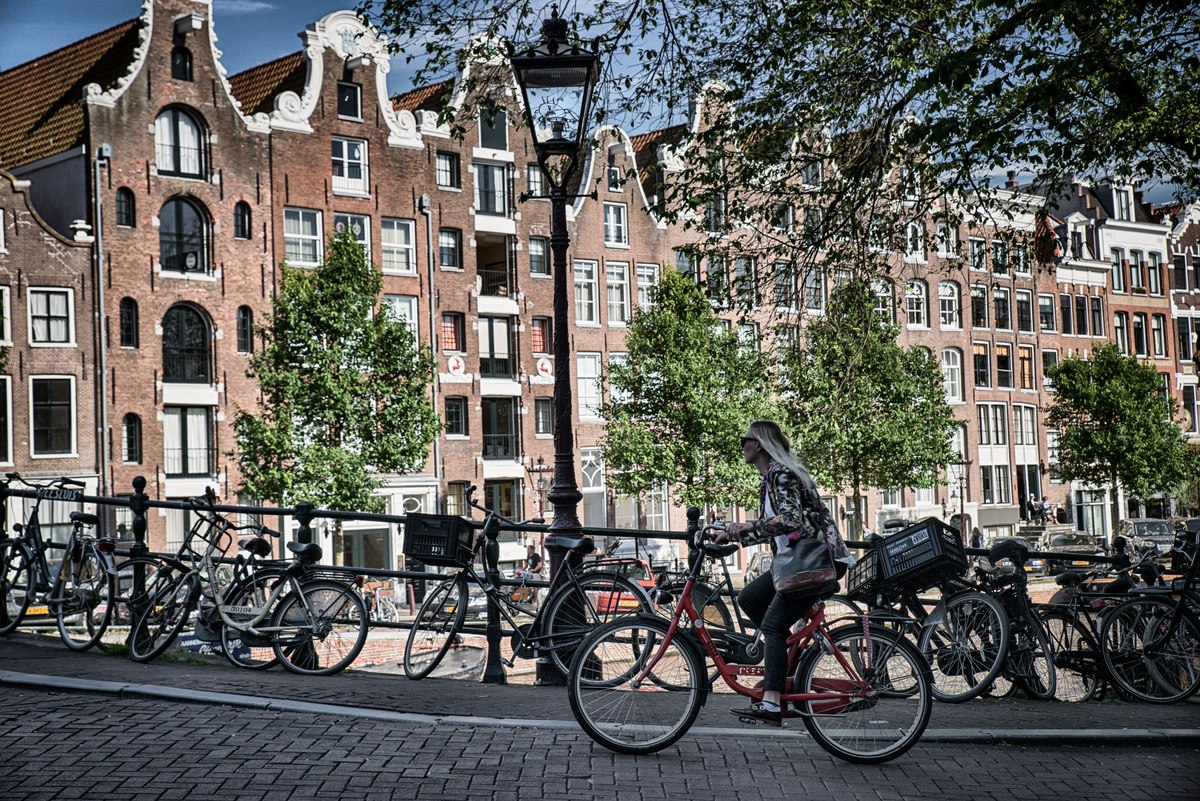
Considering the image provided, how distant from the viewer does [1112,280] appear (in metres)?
66.9

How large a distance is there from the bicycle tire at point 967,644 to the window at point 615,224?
38515 millimetres

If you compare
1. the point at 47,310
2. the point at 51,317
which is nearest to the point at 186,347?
the point at 51,317

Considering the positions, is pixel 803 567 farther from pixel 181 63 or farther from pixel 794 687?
pixel 181 63

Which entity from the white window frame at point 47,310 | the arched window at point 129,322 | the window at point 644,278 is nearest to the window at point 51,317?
the white window frame at point 47,310

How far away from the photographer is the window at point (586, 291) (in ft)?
151

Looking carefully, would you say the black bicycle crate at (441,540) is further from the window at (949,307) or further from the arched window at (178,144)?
the window at (949,307)

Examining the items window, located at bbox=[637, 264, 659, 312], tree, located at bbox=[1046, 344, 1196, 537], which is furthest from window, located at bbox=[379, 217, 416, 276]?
tree, located at bbox=[1046, 344, 1196, 537]

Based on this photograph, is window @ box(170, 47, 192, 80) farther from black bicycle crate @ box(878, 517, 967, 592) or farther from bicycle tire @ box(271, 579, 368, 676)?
black bicycle crate @ box(878, 517, 967, 592)

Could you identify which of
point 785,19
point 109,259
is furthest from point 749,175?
point 109,259

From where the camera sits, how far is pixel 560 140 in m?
10.7

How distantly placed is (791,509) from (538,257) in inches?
1529

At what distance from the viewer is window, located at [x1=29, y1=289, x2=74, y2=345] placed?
35.1 meters

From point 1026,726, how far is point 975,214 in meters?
6.85

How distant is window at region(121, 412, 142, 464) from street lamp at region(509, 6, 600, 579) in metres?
27.9
